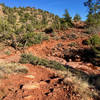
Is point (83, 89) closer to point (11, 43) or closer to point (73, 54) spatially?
point (73, 54)

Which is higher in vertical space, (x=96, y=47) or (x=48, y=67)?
(x=96, y=47)

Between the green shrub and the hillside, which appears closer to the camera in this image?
the hillside

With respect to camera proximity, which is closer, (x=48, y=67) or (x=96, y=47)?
(x=48, y=67)

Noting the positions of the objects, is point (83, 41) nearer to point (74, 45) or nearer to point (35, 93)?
point (74, 45)

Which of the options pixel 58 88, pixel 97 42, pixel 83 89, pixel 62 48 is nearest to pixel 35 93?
pixel 58 88

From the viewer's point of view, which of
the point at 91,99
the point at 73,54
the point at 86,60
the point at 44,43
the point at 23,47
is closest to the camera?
the point at 91,99

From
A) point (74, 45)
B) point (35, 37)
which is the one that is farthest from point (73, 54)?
point (35, 37)

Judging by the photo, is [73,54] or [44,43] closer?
[73,54]

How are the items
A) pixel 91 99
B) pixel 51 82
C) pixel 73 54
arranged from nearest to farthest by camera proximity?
pixel 91 99
pixel 51 82
pixel 73 54

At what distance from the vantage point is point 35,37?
Result: 10.4 m

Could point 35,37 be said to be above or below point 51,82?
above

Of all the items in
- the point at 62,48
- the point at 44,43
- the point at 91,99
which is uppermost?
the point at 44,43

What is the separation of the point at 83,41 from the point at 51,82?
7.62 meters

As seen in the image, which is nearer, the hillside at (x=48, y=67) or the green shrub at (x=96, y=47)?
the hillside at (x=48, y=67)
